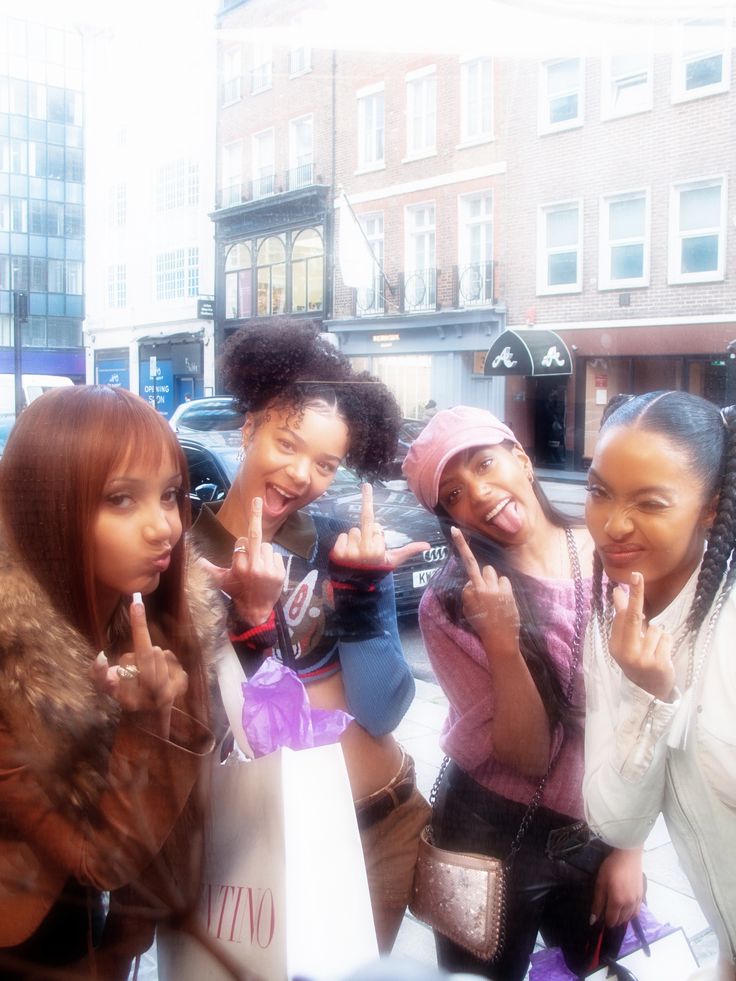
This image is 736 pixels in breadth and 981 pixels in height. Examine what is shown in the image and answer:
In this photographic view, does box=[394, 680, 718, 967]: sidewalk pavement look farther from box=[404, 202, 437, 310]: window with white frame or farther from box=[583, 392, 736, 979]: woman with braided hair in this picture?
box=[404, 202, 437, 310]: window with white frame

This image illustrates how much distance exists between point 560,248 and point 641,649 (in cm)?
51

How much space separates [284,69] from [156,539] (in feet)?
2.18

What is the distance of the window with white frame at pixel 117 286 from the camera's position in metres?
1.14

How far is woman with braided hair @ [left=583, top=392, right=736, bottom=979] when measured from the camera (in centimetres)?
96

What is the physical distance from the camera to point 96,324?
3.72ft

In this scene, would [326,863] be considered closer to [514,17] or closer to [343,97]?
[343,97]

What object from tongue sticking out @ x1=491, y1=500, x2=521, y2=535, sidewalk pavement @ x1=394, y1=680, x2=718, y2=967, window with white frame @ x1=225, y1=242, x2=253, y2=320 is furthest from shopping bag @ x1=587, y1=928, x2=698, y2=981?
window with white frame @ x1=225, y1=242, x2=253, y2=320

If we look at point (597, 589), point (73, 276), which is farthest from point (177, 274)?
point (597, 589)

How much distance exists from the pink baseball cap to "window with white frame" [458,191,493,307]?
150 millimetres

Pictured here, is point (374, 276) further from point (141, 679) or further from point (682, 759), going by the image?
point (682, 759)

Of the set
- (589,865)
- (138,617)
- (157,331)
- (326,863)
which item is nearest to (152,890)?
(326,863)

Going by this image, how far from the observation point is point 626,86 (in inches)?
42.0

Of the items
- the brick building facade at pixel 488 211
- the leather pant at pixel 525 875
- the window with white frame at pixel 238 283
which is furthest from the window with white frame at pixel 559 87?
the leather pant at pixel 525 875

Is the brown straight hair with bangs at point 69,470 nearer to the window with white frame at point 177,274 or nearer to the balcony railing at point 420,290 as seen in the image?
the window with white frame at point 177,274
